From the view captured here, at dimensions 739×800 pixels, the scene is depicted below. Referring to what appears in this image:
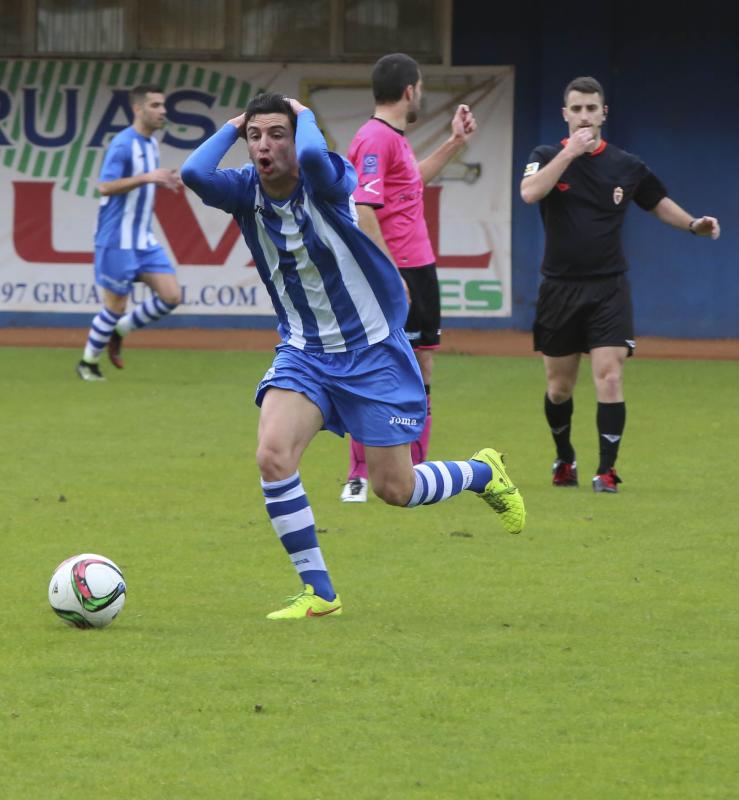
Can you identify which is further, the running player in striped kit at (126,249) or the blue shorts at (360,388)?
the running player in striped kit at (126,249)

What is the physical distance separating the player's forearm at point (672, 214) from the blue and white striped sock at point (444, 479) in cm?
280

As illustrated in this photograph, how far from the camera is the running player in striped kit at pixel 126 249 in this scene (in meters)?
14.6

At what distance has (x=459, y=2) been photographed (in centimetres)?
1914

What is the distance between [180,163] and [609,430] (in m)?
10.9

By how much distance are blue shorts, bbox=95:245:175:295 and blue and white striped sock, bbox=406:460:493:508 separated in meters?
8.22

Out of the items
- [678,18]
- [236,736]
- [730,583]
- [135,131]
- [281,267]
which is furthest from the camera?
[678,18]

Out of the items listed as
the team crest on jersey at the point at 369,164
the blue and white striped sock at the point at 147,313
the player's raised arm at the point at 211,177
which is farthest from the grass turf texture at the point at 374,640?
the blue and white striped sock at the point at 147,313

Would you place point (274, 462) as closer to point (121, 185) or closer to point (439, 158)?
point (439, 158)

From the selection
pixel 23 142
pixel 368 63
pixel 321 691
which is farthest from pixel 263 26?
pixel 321 691

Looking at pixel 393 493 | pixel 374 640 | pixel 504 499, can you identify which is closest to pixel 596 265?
pixel 504 499

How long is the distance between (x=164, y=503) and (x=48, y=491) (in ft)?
2.43

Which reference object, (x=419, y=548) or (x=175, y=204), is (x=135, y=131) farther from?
(x=419, y=548)

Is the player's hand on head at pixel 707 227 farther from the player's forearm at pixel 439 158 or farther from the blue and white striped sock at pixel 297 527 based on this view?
the blue and white striped sock at pixel 297 527

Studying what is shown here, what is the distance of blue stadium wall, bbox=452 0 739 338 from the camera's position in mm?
18875
